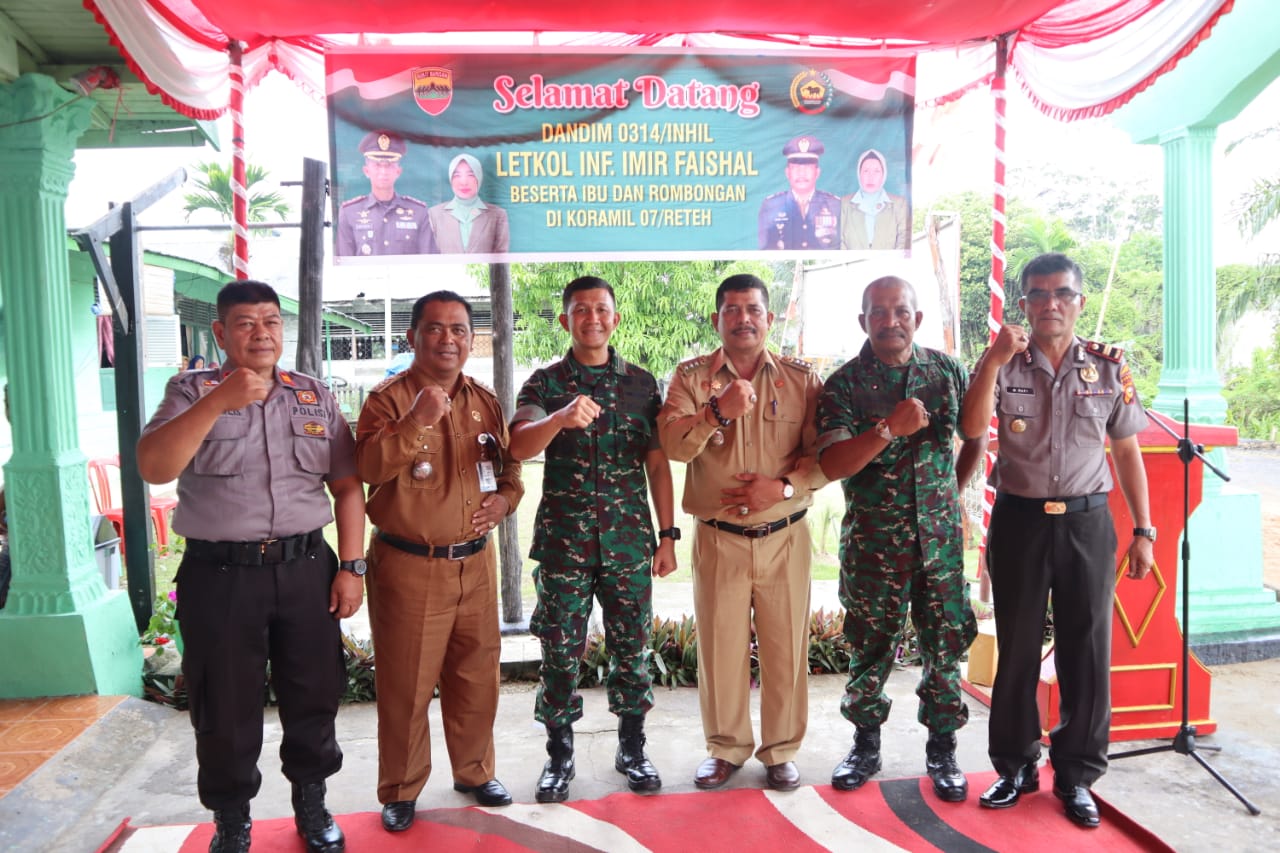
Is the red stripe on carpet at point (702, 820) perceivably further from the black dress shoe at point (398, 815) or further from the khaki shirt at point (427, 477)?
the khaki shirt at point (427, 477)

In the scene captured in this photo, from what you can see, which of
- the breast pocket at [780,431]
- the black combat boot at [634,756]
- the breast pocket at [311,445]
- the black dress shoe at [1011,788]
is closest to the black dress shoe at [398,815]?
the black combat boot at [634,756]

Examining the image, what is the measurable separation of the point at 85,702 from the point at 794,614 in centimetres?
317

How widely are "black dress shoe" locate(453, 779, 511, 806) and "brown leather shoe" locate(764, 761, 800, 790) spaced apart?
981 millimetres

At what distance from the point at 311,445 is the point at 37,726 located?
7.00ft

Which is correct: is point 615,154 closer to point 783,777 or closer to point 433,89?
point 433,89

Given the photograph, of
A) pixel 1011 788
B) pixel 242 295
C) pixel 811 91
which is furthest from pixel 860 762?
pixel 811 91

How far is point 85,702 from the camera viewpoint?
3934mm

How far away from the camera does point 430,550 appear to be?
2.96 metres

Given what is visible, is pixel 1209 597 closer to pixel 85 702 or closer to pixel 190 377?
pixel 190 377

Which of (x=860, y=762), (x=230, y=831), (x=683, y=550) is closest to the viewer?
(x=230, y=831)

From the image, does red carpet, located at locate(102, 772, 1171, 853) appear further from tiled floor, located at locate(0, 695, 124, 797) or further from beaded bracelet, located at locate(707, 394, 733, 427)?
beaded bracelet, located at locate(707, 394, 733, 427)

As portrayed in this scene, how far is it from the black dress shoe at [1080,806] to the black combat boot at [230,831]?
2.75 metres

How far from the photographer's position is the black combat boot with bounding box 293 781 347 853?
9.41 ft

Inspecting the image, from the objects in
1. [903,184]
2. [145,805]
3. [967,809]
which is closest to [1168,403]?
[903,184]
